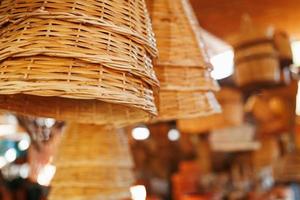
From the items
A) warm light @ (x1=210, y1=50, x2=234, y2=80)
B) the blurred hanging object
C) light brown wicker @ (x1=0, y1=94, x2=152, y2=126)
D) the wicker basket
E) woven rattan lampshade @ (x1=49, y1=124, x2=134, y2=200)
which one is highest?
warm light @ (x1=210, y1=50, x2=234, y2=80)

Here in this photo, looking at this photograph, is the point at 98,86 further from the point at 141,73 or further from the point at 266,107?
the point at 266,107

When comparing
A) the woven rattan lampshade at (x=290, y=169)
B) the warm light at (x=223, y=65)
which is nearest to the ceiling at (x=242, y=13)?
the warm light at (x=223, y=65)

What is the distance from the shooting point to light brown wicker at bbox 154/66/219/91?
3.35ft

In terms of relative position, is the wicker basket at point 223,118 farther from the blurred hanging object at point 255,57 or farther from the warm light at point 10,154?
the warm light at point 10,154

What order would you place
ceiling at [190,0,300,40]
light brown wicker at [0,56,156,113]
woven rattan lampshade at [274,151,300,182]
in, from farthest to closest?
ceiling at [190,0,300,40]
woven rattan lampshade at [274,151,300,182]
light brown wicker at [0,56,156,113]

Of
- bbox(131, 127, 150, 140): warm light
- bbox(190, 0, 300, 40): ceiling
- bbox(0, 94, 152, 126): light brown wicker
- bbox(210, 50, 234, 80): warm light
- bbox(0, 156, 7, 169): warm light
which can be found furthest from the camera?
bbox(0, 156, 7, 169): warm light

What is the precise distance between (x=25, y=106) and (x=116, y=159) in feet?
2.34

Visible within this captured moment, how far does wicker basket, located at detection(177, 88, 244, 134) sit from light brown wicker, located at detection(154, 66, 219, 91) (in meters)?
1.51

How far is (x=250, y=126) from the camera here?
3.43 metres

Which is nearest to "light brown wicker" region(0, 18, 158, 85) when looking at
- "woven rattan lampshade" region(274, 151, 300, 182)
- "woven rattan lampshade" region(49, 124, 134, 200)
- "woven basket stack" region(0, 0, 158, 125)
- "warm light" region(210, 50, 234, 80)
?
"woven basket stack" region(0, 0, 158, 125)

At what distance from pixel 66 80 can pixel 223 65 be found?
2.60m

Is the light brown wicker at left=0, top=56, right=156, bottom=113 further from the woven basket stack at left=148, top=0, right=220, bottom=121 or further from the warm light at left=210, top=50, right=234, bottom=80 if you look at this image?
the warm light at left=210, top=50, right=234, bottom=80

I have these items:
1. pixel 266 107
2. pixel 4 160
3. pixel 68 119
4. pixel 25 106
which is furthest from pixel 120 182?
pixel 4 160

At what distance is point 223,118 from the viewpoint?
2.59m
